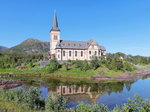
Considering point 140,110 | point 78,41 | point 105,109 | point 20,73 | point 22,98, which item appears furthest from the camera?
point 78,41

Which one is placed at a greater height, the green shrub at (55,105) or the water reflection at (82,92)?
the green shrub at (55,105)

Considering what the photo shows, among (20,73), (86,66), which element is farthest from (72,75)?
(20,73)

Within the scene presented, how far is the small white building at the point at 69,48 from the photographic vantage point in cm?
5656

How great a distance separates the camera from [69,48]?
188ft

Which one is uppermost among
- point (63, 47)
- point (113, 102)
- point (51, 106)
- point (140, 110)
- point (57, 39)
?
point (57, 39)

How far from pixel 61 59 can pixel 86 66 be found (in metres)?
18.5

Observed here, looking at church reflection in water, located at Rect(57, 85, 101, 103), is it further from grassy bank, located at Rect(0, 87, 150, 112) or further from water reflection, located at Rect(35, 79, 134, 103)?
grassy bank, located at Rect(0, 87, 150, 112)

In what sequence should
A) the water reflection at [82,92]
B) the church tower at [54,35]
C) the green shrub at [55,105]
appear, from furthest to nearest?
1. the church tower at [54,35]
2. the water reflection at [82,92]
3. the green shrub at [55,105]

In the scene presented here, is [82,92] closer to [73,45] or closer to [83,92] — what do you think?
[83,92]

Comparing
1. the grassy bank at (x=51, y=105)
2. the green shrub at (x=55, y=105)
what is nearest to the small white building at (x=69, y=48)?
the grassy bank at (x=51, y=105)

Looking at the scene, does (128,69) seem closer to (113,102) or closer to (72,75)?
(72,75)

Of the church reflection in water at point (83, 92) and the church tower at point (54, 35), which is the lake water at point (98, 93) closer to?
the church reflection in water at point (83, 92)

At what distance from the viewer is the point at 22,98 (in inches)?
406

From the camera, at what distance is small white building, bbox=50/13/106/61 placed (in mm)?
56562
